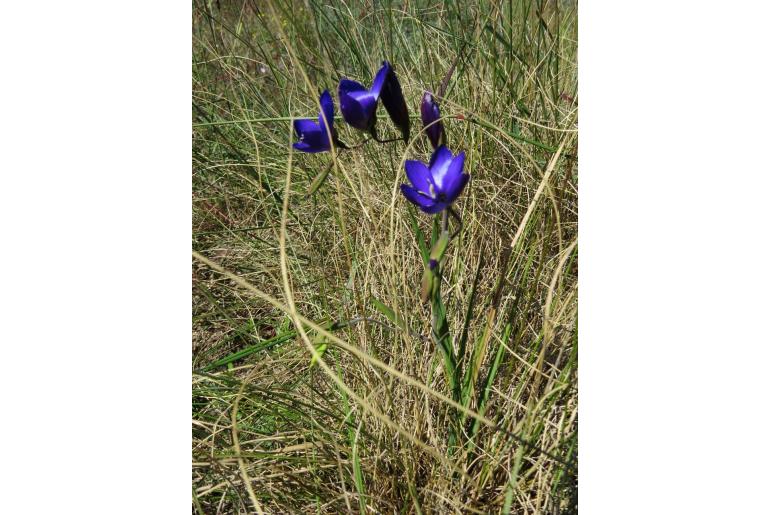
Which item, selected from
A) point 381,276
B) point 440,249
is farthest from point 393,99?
point 381,276

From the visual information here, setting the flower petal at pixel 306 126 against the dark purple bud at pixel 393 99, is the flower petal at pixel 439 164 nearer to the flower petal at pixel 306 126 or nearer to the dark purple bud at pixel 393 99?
the dark purple bud at pixel 393 99

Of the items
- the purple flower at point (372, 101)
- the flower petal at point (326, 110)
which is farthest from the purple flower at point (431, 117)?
the flower petal at point (326, 110)

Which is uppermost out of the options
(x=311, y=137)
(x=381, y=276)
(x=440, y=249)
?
(x=311, y=137)

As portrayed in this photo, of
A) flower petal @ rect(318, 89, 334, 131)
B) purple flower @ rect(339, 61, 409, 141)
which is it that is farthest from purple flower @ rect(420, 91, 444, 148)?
flower petal @ rect(318, 89, 334, 131)

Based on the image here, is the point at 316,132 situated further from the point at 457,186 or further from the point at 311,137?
the point at 457,186
